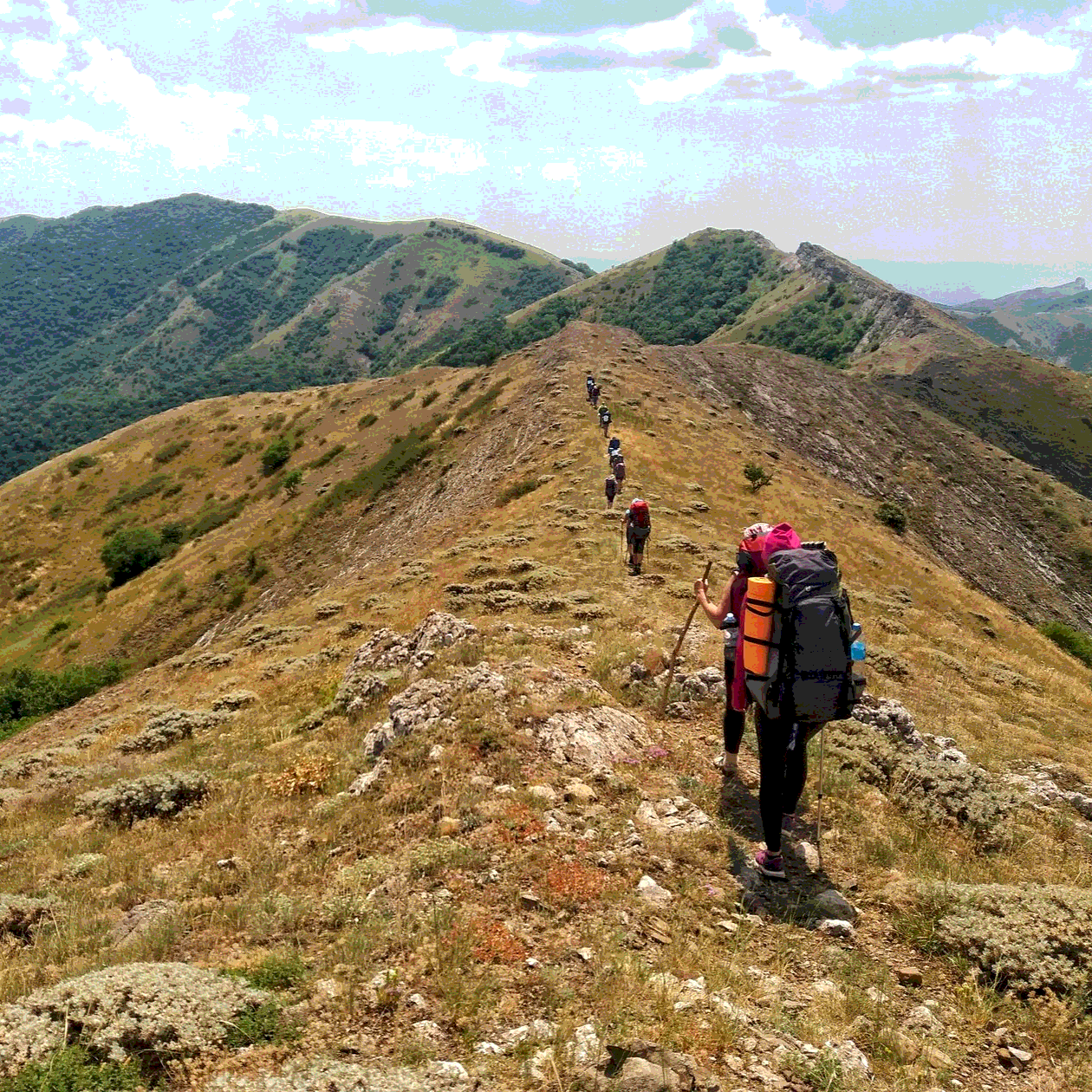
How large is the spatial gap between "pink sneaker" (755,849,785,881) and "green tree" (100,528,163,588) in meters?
58.1

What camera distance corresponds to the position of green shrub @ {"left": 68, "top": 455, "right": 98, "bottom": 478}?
251ft

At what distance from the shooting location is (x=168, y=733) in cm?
1386

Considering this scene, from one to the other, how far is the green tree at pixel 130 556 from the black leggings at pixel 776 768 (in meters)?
58.0

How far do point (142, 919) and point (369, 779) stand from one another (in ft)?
9.12

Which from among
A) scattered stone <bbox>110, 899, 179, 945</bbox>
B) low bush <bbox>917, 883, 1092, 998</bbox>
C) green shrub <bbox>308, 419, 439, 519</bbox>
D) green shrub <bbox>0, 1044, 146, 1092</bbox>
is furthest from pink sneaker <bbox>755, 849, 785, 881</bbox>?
green shrub <bbox>308, 419, 439, 519</bbox>

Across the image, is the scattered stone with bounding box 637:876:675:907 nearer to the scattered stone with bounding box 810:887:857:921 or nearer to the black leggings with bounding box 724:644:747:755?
the scattered stone with bounding box 810:887:857:921

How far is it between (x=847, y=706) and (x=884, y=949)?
2087mm

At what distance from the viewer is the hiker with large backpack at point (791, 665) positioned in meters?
6.32

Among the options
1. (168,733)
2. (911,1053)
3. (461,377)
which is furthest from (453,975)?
(461,377)

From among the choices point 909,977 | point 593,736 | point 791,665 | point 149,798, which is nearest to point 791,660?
point 791,665

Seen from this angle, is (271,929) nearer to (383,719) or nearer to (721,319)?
(383,719)

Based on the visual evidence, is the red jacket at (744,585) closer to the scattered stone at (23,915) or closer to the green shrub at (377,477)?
the scattered stone at (23,915)

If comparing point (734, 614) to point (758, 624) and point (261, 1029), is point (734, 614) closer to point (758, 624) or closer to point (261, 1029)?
point (758, 624)

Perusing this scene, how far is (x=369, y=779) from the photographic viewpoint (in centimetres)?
859
